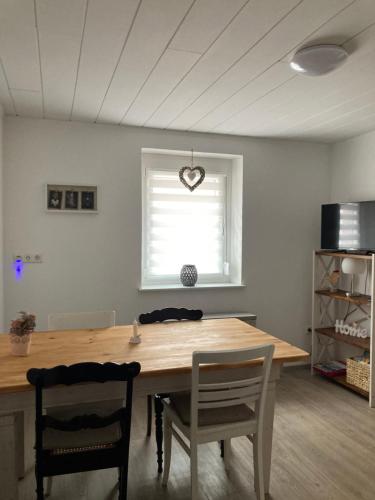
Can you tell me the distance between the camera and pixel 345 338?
384 centimetres

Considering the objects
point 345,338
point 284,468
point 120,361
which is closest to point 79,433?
point 120,361

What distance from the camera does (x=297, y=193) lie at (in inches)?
169

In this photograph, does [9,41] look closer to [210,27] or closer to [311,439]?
[210,27]

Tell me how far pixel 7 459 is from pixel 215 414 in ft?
3.23

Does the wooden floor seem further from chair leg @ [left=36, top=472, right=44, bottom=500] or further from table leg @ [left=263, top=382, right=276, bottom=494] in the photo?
chair leg @ [left=36, top=472, right=44, bottom=500]

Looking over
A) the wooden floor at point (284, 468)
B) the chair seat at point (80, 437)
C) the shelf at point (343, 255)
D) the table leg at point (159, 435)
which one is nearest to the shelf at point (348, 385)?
the wooden floor at point (284, 468)

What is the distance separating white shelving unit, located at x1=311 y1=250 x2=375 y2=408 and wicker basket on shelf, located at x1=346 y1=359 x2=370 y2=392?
8cm

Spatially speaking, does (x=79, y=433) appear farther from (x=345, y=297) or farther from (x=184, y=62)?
(x=345, y=297)

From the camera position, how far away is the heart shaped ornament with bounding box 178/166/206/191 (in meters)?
3.77

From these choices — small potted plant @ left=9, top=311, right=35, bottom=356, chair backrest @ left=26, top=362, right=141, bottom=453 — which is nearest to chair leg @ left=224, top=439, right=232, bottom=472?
chair backrest @ left=26, top=362, right=141, bottom=453

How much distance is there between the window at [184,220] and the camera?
4066mm

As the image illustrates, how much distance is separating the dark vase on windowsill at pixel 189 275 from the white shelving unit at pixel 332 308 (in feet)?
4.03

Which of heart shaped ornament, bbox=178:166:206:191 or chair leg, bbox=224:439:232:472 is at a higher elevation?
heart shaped ornament, bbox=178:166:206:191

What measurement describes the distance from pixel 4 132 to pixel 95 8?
1982 mm
